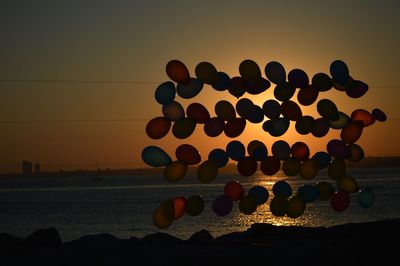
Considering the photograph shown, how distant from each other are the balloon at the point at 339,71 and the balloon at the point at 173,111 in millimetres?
2564

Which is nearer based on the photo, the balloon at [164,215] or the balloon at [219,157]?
the balloon at [164,215]

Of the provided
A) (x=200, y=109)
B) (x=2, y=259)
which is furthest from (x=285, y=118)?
(x=2, y=259)

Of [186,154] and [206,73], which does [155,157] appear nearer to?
[186,154]

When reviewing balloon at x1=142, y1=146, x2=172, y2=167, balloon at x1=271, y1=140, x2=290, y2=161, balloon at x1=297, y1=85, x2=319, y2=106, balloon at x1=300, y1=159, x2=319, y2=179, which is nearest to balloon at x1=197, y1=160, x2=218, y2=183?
balloon at x1=142, y1=146, x2=172, y2=167

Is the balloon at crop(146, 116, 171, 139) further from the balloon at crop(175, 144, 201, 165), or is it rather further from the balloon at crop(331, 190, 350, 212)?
the balloon at crop(331, 190, 350, 212)

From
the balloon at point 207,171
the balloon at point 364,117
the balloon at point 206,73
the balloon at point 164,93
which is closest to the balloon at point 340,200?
the balloon at point 364,117

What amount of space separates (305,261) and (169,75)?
11.7 feet

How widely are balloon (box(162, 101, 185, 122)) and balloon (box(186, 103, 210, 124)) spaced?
166 mm

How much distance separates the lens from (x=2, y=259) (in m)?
11.5

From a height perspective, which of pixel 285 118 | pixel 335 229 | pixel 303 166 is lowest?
pixel 335 229

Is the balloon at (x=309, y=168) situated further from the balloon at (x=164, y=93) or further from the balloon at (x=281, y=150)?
the balloon at (x=164, y=93)

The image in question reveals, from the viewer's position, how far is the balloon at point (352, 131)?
1223cm

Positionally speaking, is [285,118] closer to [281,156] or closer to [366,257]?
[281,156]

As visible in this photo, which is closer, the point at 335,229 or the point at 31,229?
the point at 335,229
